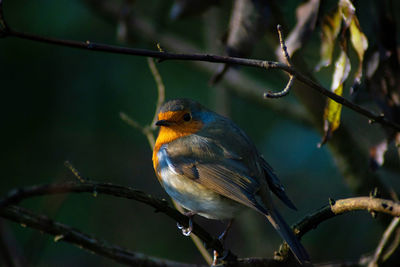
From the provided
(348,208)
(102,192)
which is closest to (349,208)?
(348,208)

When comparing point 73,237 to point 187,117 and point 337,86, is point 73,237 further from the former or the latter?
point 187,117

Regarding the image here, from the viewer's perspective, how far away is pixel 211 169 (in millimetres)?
2977

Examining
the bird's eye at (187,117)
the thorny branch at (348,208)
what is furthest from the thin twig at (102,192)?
the bird's eye at (187,117)

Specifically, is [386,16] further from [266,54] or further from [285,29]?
[266,54]

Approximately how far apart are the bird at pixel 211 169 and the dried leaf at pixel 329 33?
2.82 feet

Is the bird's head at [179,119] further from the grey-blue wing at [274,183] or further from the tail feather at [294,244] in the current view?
the tail feather at [294,244]

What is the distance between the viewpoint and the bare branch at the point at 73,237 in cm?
183

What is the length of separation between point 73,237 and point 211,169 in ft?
3.75

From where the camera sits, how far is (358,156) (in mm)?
3346

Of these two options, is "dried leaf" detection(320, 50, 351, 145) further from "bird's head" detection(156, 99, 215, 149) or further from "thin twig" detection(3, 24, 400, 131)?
"bird's head" detection(156, 99, 215, 149)

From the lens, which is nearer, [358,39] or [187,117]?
[358,39]

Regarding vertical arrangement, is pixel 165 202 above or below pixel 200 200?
below

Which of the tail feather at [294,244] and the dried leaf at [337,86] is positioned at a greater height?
the dried leaf at [337,86]

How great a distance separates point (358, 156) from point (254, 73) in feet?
6.26
